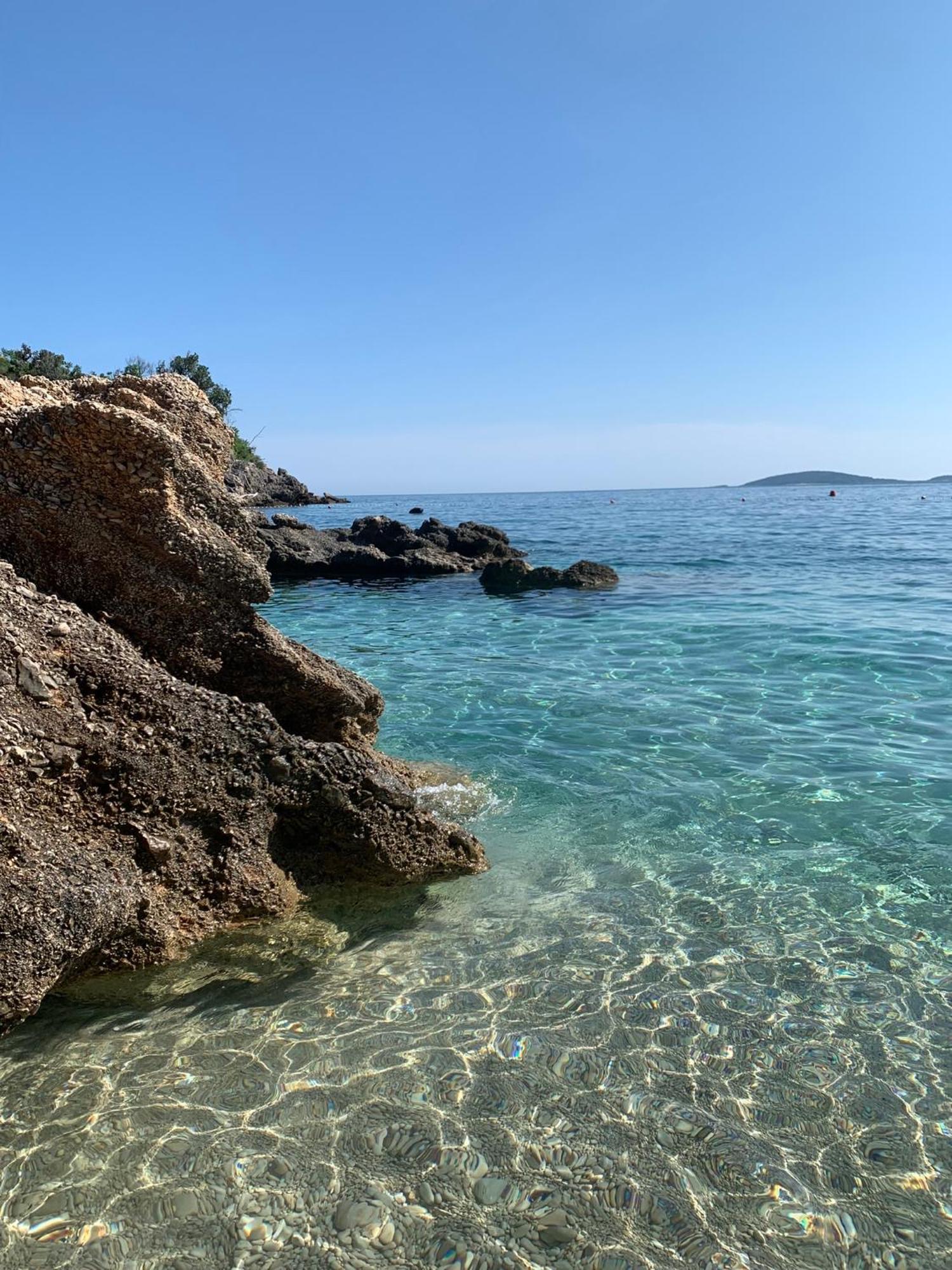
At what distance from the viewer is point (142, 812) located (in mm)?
4461

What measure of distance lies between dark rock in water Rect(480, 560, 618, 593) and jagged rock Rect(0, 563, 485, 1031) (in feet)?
57.9

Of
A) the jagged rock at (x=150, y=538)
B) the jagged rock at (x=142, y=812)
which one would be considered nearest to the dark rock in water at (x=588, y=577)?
the jagged rock at (x=150, y=538)

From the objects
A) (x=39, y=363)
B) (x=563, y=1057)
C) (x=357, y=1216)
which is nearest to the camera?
(x=357, y=1216)

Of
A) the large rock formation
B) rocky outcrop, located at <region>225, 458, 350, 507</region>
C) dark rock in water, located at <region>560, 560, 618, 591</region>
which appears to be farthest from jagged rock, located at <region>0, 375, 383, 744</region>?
rocky outcrop, located at <region>225, 458, 350, 507</region>

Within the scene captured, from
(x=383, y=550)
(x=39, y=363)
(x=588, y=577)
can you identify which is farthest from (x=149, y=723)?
(x=39, y=363)

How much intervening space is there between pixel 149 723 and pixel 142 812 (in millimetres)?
510

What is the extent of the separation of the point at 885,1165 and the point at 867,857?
10.4ft

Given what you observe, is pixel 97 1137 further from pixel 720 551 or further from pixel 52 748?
pixel 720 551

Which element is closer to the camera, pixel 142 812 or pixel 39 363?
pixel 142 812

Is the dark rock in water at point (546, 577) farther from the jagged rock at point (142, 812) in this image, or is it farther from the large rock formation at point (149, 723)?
the jagged rock at point (142, 812)

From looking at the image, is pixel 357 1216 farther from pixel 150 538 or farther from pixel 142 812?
pixel 150 538

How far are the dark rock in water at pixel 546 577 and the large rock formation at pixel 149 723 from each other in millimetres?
16863

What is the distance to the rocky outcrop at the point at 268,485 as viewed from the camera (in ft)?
197

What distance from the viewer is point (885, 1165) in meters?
3.38
